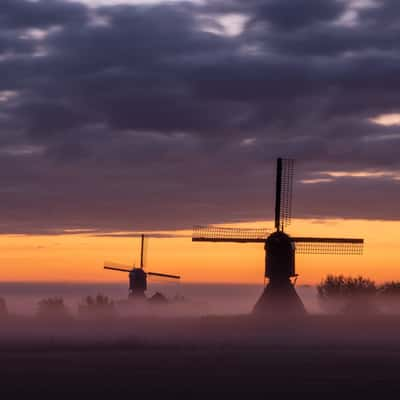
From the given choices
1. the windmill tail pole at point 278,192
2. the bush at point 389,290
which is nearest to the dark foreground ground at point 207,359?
the windmill tail pole at point 278,192

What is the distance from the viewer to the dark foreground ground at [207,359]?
147ft

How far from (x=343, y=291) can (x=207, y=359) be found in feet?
239

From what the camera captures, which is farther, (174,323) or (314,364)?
(174,323)

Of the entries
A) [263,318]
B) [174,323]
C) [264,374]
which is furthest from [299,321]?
[264,374]

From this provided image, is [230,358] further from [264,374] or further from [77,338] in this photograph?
[77,338]

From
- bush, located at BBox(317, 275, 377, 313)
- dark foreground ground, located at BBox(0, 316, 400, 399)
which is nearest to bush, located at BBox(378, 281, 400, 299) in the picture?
bush, located at BBox(317, 275, 377, 313)

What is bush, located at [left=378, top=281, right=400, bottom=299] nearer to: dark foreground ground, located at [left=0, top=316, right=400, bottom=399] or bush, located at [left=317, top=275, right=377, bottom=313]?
bush, located at [left=317, top=275, right=377, bottom=313]

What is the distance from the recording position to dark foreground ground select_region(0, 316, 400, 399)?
147ft

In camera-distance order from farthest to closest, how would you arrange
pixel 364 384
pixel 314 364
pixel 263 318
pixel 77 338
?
pixel 263 318
pixel 77 338
pixel 314 364
pixel 364 384

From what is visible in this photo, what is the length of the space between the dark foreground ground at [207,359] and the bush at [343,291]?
31745mm

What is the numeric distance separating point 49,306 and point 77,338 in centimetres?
9897

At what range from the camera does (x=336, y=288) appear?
438 ft

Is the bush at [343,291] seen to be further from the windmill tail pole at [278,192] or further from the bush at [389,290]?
the windmill tail pole at [278,192]

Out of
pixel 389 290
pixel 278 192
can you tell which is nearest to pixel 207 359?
pixel 278 192
